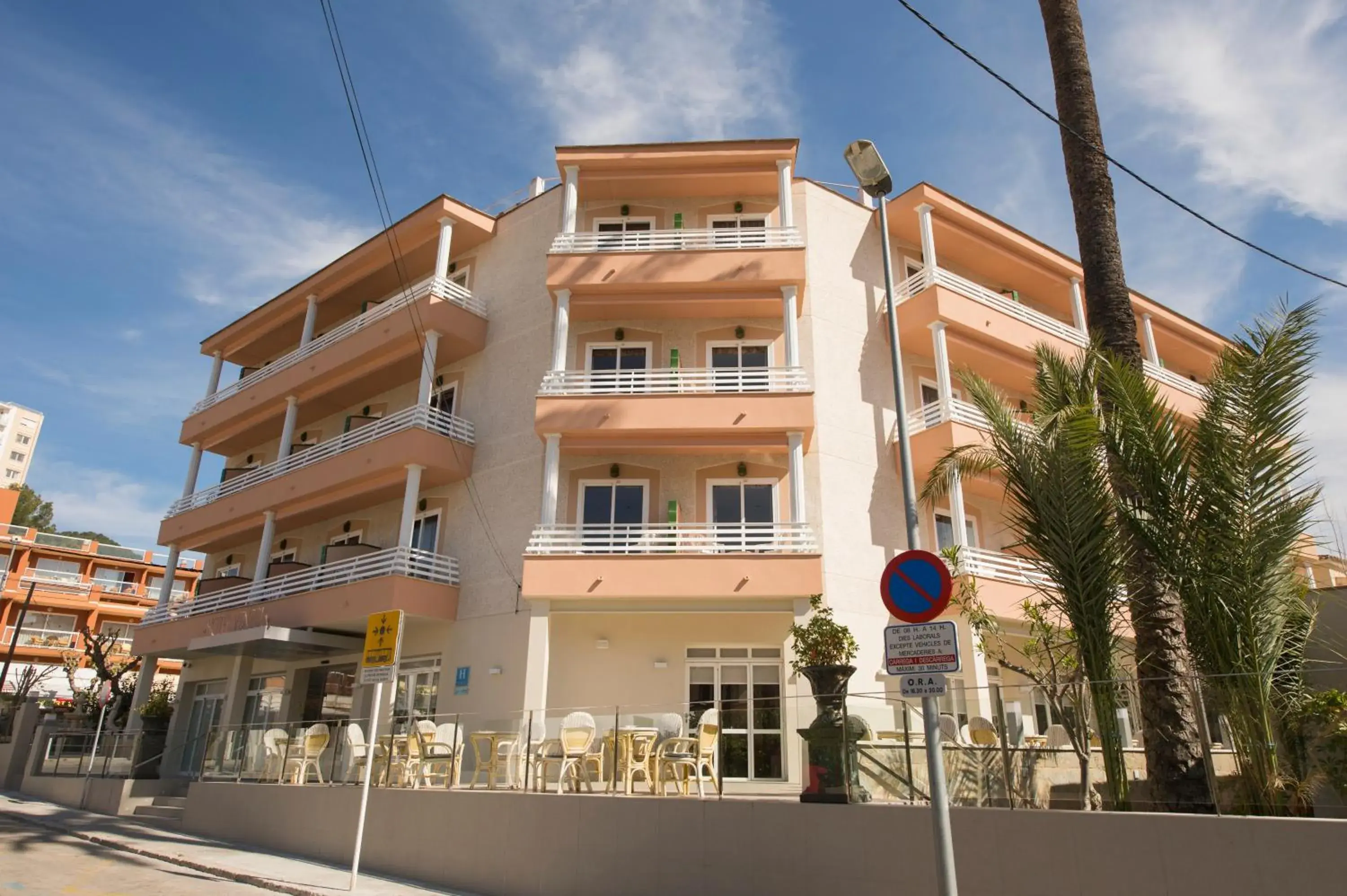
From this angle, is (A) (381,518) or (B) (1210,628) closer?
(B) (1210,628)

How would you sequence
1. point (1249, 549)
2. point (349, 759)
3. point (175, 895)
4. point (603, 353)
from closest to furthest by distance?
1. point (1249, 549)
2. point (175, 895)
3. point (349, 759)
4. point (603, 353)

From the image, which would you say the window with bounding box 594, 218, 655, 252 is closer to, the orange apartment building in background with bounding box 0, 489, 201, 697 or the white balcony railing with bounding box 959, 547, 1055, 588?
the white balcony railing with bounding box 959, 547, 1055, 588

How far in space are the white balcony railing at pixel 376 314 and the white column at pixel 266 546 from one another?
15.0 ft

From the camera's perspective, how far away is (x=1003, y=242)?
2314 cm

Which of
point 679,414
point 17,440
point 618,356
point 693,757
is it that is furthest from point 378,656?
point 17,440

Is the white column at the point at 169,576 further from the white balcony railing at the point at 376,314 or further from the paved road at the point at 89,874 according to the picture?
the paved road at the point at 89,874

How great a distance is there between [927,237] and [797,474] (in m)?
7.65

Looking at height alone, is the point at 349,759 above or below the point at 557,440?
below

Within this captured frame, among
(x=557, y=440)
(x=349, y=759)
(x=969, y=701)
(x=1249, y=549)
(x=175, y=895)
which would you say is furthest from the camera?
(x=557, y=440)

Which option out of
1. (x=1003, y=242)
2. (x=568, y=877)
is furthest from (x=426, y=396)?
(x=1003, y=242)

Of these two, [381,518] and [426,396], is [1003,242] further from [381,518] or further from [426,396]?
[381,518]

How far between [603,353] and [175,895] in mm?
13877

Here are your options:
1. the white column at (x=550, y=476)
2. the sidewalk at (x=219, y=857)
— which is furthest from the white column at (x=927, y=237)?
the sidewalk at (x=219, y=857)

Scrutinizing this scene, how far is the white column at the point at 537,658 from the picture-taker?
56.4ft
